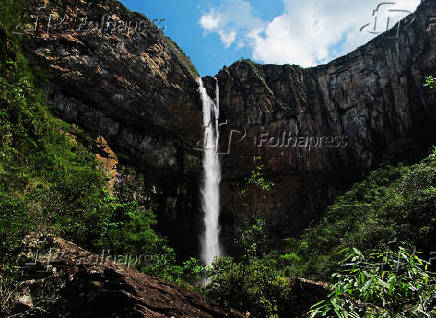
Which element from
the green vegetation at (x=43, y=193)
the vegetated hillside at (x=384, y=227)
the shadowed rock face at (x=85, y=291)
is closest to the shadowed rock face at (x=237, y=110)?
the green vegetation at (x=43, y=193)

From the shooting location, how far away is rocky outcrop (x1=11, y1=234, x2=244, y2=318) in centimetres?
344

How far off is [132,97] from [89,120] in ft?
11.1

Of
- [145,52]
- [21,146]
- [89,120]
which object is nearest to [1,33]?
[21,146]

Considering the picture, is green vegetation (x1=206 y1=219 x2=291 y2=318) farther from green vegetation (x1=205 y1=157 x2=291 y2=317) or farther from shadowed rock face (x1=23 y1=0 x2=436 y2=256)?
shadowed rock face (x1=23 y1=0 x2=436 y2=256)

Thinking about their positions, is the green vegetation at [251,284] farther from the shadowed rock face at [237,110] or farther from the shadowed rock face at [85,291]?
the shadowed rock face at [237,110]

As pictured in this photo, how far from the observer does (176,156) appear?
21.8 metres

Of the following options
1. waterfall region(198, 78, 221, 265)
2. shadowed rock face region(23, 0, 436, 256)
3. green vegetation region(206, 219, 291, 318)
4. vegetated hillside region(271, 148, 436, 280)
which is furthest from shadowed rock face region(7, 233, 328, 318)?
waterfall region(198, 78, 221, 265)

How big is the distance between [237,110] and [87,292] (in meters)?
21.8

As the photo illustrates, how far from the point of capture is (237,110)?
24125 millimetres

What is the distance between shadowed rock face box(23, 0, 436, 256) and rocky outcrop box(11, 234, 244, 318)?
41.6 ft

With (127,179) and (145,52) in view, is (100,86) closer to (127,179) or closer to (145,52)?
(145,52)

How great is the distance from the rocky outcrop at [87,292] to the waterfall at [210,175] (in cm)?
1751

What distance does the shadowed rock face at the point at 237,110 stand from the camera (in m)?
16.8

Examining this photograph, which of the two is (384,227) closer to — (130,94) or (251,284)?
(251,284)
